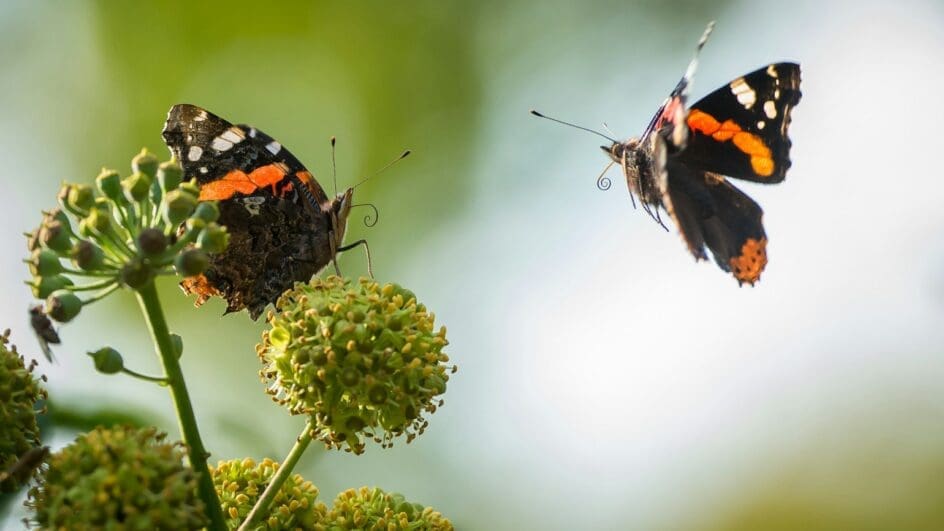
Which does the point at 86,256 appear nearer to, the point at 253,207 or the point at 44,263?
the point at 44,263

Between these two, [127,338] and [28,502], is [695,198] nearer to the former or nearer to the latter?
[28,502]

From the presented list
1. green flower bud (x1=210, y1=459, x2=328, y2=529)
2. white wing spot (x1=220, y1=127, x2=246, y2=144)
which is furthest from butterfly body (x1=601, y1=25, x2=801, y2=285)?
green flower bud (x1=210, y1=459, x2=328, y2=529)

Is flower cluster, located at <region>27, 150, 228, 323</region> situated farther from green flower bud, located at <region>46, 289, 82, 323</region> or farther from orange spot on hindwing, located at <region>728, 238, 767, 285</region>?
orange spot on hindwing, located at <region>728, 238, 767, 285</region>

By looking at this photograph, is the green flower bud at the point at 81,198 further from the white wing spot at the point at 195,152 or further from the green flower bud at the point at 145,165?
the white wing spot at the point at 195,152

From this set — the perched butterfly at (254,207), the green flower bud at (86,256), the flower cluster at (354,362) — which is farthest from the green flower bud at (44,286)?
the perched butterfly at (254,207)

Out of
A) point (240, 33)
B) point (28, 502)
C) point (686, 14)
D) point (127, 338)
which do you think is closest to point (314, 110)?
point (240, 33)
